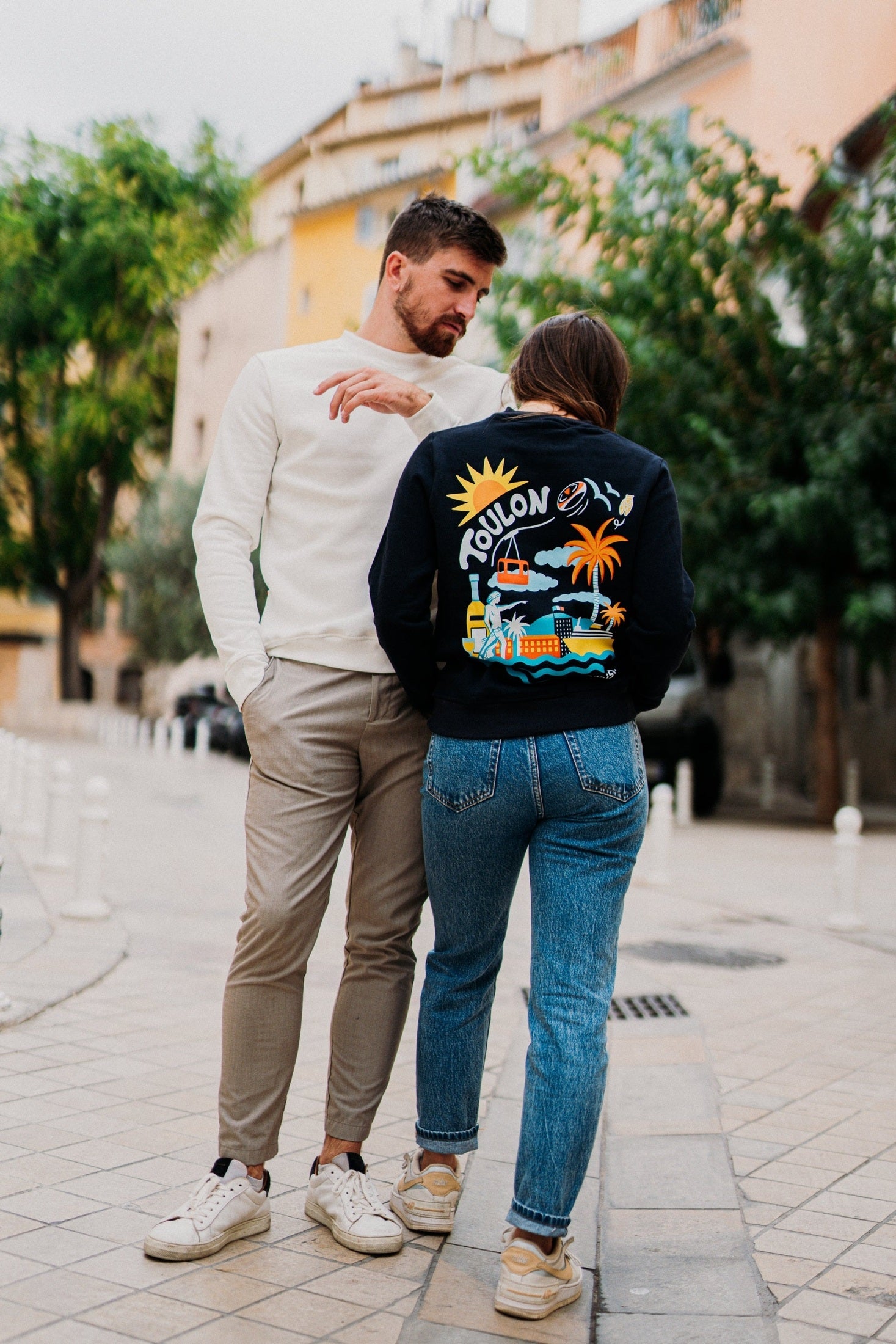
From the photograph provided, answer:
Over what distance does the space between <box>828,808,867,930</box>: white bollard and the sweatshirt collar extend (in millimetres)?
6333

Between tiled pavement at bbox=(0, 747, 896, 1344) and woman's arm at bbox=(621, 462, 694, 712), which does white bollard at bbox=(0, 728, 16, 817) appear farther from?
woman's arm at bbox=(621, 462, 694, 712)

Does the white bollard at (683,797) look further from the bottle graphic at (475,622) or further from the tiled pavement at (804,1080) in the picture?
the bottle graphic at (475,622)

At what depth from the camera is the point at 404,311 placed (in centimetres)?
329

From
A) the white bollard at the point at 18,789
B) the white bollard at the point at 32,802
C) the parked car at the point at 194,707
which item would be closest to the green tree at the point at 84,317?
the parked car at the point at 194,707

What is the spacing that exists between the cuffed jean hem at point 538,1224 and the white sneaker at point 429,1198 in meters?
0.45

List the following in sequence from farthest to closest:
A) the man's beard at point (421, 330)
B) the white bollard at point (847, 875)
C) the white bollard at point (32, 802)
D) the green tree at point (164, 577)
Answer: the green tree at point (164, 577), the white bollard at point (32, 802), the white bollard at point (847, 875), the man's beard at point (421, 330)

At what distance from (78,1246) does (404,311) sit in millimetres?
2136

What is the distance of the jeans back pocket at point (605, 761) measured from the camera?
9.28 ft


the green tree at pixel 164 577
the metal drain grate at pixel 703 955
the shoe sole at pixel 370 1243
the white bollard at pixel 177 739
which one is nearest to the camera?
the shoe sole at pixel 370 1243

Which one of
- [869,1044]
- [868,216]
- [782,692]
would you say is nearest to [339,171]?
[782,692]

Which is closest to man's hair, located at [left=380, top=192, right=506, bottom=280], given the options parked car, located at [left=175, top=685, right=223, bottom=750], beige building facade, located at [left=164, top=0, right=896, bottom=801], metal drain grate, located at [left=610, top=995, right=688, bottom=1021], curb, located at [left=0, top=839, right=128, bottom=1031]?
curb, located at [left=0, top=839, right=128, bottom=1031]

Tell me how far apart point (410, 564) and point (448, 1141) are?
1279 millimetres

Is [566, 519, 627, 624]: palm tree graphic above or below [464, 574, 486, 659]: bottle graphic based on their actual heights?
above

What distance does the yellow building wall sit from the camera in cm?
3659
